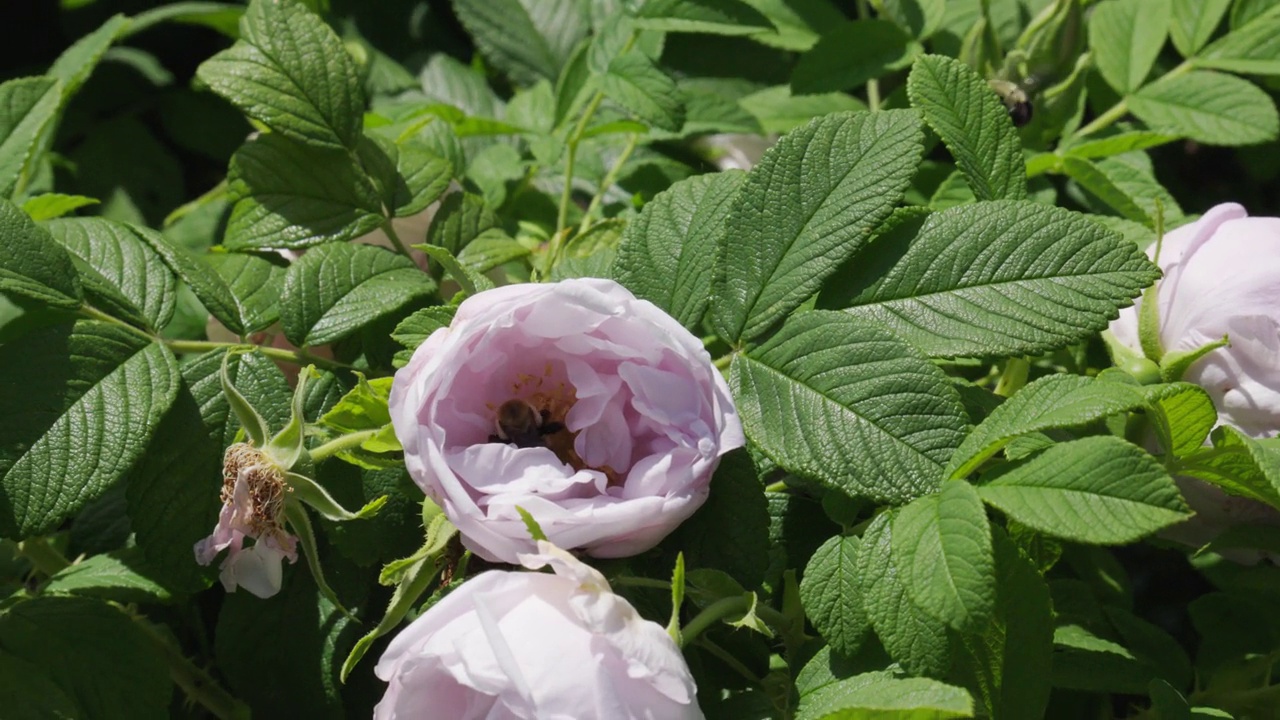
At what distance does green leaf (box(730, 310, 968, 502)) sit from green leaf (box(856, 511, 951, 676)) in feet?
0.14

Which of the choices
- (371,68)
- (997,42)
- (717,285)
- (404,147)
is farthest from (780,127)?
(371,68)

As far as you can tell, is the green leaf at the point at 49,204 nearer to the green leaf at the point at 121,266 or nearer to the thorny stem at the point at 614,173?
the green leaf at the point at 121,266

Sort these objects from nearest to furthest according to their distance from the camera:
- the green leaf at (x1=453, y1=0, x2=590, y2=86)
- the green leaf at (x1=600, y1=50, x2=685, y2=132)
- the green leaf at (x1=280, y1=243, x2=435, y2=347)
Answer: the green leaf at (x1=280, y1=243, x2=435, y2=347) → the green leaf at (x1=600, y1=50, x2=685, y2=132) → the green leaf at (x1=453, y1=0, x2=590, y2=86)

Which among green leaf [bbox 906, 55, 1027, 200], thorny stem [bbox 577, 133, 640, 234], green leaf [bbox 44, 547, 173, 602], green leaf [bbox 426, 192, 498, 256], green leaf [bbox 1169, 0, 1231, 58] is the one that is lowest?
green leaf [bbox 44, 547, 173, 602]

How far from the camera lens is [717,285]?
834mm

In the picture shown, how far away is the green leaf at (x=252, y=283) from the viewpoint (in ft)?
3.19

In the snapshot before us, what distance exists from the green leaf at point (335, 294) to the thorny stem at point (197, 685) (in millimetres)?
302

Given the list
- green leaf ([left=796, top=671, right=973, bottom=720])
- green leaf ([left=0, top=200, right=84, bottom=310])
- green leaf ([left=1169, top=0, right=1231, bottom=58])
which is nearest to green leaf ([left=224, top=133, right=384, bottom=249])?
green leaf ([left=0, top=200, right=84, bottom=310])

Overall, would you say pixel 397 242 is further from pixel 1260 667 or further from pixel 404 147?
pixel 1260 667

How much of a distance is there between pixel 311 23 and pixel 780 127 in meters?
0.53

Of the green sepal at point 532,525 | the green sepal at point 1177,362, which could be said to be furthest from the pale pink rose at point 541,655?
the green sepal at point 1177,362

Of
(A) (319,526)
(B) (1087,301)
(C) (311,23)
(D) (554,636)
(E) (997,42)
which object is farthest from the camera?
(E) (997,42)

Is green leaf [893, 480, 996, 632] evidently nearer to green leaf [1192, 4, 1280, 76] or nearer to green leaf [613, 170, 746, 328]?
green leaf [613, 170, 746, 328]

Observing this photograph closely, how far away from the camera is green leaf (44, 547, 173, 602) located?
0.96 metres
